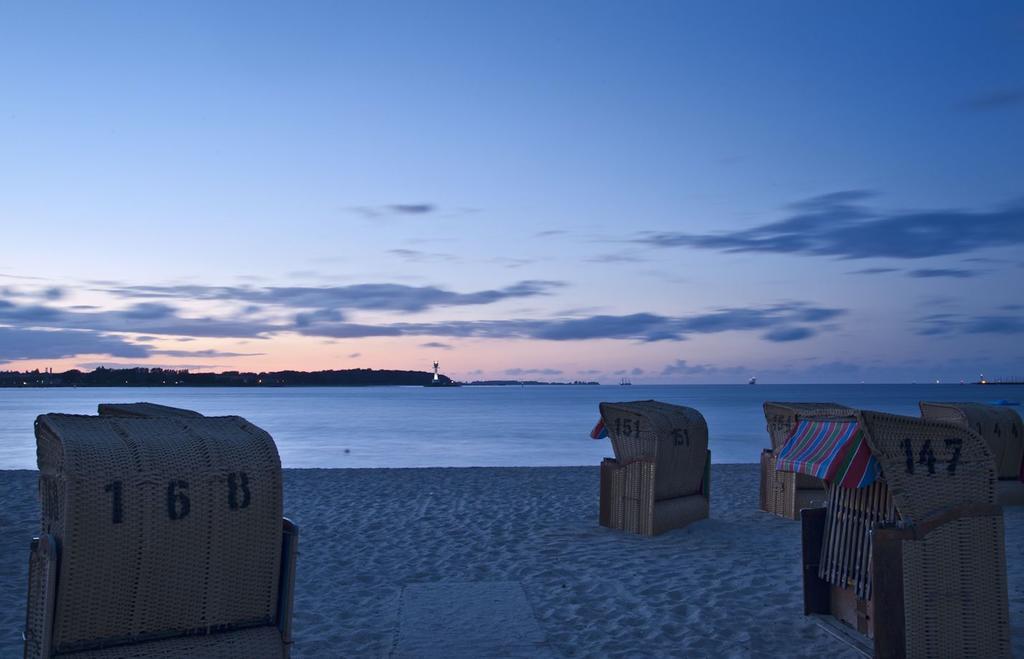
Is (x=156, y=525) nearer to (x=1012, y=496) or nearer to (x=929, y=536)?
(x=929, y=536)

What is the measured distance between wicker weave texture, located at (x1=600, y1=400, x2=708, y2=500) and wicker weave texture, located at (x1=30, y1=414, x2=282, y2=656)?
22.1ft

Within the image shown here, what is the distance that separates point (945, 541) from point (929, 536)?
0.13 m

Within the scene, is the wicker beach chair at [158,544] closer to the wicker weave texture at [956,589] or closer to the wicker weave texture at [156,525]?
the wicker weave texture at [156,525]

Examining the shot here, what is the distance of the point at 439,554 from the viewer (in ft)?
32.1

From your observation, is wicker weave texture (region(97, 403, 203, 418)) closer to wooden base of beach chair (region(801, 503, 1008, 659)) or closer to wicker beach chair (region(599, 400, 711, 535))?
wooden base of beach chair (region(801, 503, 1008, 659))

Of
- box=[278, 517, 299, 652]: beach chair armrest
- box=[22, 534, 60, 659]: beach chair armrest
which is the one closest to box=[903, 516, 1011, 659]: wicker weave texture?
box=[278, 517, 299, 652]: beach chair armrest

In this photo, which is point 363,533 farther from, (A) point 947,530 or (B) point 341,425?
(B) point 341,425

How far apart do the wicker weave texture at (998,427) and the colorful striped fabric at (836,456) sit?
7.86 metres

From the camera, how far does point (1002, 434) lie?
12.8 m

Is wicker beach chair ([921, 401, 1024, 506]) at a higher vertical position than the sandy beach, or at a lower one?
higher

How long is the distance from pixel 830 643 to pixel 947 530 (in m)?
1.41

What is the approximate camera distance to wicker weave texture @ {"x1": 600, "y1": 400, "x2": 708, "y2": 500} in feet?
35.3

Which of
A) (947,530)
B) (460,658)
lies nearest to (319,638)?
(460,658)

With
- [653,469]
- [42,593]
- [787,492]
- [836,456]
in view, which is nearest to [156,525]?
[42,593]
